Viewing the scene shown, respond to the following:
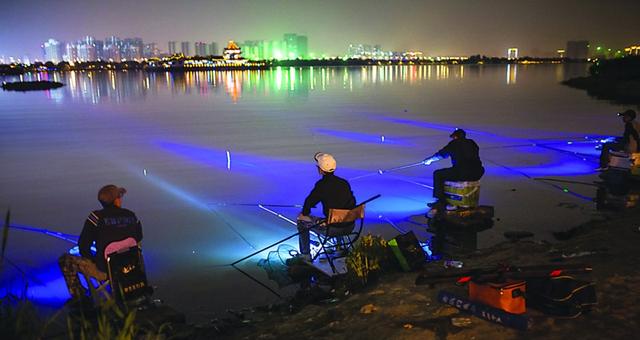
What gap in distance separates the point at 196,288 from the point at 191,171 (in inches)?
345

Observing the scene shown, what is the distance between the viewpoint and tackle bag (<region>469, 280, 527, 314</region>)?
181 inches

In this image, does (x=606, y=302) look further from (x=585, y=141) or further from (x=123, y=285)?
(x=585, y=141)

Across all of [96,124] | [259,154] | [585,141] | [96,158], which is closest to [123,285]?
[259,154]

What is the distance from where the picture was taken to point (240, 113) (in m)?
34.2

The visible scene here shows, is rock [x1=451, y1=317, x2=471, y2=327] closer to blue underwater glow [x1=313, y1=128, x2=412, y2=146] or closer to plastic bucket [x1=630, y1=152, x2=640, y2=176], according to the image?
plastic bucket [x1=630, y1=152, x2=640, y2=176]

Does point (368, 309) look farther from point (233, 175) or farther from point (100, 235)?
point (233, 175)

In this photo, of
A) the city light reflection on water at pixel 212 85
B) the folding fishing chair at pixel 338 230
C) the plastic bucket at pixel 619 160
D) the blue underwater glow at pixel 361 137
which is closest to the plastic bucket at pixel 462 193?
the folding fishing chair at pixel 338 230

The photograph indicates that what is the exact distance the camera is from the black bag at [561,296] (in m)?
4.68

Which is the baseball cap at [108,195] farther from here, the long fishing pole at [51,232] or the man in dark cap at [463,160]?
the man in dark cap at [463,160]

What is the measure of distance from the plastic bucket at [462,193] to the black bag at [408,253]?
8.86 feet

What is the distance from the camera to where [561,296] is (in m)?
4.78

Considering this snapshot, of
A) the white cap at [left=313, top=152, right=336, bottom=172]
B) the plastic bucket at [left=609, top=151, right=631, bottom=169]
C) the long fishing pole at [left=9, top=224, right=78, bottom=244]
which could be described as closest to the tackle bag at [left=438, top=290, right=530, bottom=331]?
the white cap at [left=313, top=152, right=336, bottom=172]

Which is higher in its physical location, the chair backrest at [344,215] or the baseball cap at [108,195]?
the baseball cap at [108,195]

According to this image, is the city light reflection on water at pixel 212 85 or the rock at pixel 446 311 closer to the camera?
the rock at pixel 446 311
